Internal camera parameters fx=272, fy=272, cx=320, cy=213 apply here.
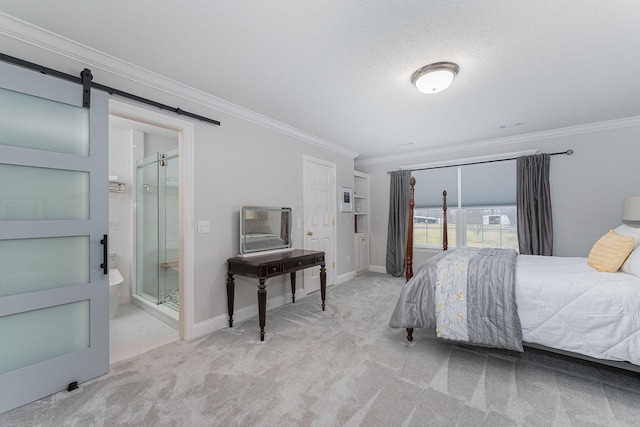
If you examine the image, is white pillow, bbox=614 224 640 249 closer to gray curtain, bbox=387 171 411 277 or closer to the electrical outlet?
gray curtain, bbox=387 171 411 277

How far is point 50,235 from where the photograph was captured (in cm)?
184

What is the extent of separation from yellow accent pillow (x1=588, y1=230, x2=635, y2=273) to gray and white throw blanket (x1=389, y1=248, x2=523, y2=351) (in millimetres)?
629

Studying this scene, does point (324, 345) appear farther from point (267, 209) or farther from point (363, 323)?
point (267, 209)

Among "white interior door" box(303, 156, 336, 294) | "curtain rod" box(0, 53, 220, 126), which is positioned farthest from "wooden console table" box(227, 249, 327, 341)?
"curtain rod" box(0, 53, 220, 126)

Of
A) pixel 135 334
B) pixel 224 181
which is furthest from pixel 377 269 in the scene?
pixel 135 334

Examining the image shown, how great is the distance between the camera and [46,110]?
6.13 feet

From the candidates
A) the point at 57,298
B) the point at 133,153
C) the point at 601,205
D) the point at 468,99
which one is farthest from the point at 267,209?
the point at 601,205

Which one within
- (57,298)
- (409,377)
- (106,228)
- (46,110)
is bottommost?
(409,377)

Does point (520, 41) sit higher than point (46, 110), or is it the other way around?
point (520, 41)

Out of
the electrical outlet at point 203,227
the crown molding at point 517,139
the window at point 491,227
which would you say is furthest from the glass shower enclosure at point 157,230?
the window at point 491,227

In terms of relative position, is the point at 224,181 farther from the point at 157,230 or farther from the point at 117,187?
the point at 117,187

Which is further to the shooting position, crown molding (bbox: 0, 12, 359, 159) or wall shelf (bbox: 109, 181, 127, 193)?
wall shelf (bbox: 109, 181, 127, 193)

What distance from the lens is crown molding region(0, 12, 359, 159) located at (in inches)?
68.8

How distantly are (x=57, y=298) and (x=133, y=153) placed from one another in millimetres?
2538
